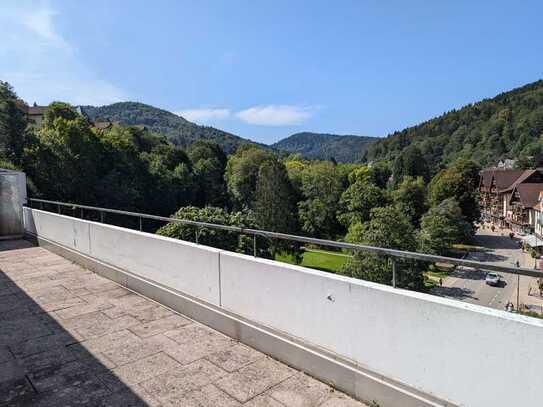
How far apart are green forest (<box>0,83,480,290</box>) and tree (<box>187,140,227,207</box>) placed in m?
0.23

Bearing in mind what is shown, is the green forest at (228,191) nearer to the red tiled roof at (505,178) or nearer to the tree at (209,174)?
the tree at (209,174)

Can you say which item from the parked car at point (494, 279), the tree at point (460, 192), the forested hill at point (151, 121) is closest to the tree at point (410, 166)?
the tree at point (460, 192)

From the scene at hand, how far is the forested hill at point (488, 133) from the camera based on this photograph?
97.6m

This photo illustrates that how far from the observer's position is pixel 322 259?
43.5 m

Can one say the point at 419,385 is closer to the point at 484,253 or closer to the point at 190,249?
the point at 190,249

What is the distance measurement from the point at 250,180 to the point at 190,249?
57434mm

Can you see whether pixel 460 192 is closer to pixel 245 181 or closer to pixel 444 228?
pixel 444 228

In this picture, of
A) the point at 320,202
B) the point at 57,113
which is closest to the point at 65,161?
the point at 57,113

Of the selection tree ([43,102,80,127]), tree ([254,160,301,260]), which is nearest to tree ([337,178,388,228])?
tree ([254,160,301,260])

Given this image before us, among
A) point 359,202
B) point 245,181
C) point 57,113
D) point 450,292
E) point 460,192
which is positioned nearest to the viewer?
point 450,292

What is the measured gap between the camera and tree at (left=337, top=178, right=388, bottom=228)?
1940 inches

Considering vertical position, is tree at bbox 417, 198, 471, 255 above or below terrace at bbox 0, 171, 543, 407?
below

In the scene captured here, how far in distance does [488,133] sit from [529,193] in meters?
63.4

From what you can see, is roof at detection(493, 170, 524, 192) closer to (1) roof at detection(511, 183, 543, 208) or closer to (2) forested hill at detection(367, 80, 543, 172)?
(2) forested hill at detection(367, 80, 543, 172)
